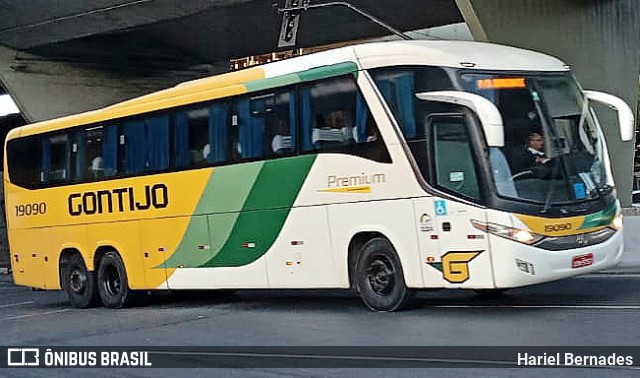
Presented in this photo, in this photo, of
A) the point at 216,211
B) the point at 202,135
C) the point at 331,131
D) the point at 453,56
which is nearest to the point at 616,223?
the point at 453,56

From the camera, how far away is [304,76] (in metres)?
15.0

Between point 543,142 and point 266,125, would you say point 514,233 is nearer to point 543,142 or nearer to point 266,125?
point 543,142

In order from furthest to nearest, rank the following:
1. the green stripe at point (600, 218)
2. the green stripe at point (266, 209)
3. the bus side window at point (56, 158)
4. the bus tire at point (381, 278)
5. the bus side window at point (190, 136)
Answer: the bus side window at point (56, 158), the bus side window at point (190, 136), the green stripe at point (266, 209), the bus tire at point (381, 278), the green stripe at point (600, 218)

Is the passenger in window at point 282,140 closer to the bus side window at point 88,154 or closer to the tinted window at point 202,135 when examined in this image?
the tinted window at point 202,135

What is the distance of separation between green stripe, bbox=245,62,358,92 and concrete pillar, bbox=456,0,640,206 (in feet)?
33.7

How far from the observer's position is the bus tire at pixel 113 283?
18.7 metres

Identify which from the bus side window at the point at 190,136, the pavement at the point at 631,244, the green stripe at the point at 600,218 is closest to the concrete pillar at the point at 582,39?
the pavement at the point at 631,244

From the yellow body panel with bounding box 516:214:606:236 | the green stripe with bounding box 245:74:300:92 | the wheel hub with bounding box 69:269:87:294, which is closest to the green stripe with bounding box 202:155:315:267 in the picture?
the green stripe with bounding box 245:74:300:92

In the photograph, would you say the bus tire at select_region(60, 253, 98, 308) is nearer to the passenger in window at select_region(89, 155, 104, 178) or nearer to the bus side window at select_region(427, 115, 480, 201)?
the passenger in window at select_region(89, 155, 104, 178)

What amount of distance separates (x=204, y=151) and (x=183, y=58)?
20.8m

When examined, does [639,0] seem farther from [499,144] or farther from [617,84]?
[499,144]

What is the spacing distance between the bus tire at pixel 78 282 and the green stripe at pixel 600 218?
9629mm

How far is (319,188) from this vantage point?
14.7m

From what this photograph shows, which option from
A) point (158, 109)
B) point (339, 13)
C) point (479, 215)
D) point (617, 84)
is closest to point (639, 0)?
point (617, 84)
